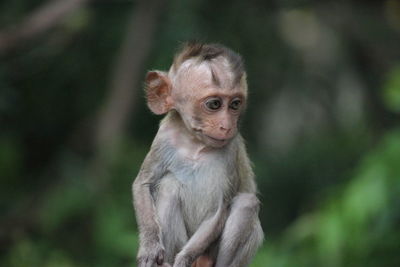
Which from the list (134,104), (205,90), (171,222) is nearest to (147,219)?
(171,222)

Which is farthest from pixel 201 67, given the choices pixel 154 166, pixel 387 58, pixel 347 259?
pixel 387 58

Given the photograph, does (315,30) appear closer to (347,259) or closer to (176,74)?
(347,259)

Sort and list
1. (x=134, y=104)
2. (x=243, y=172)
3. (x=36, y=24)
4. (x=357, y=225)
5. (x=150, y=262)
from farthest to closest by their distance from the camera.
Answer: (x=134, y=104) < (x=36, y=24) < (x=357, y=225) < (x=243, y=172) < (x=150, y=262)

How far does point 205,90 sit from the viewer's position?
19.2ft

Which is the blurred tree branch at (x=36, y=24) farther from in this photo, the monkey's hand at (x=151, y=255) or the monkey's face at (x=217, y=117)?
the monkey's hand at (x=151, y=255)

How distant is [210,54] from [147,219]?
99 cm

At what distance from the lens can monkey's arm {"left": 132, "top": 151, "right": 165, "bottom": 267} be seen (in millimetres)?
5613

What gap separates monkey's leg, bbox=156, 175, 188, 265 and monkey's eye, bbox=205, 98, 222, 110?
0.50 metres

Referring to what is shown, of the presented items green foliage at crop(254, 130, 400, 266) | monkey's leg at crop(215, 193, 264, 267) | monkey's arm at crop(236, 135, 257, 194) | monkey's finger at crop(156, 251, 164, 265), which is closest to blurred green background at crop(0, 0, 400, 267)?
green foliage at crop(254, 130, 400, 266)

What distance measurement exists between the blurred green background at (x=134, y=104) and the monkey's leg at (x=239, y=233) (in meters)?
4.79

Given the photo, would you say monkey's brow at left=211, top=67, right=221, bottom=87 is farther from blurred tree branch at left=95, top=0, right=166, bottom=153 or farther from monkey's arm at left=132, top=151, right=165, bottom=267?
blurred tree branch at left=95, top=0, right=166, bottom=153

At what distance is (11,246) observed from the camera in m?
11.7

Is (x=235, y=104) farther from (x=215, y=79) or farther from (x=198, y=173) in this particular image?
(x=198, y=173)

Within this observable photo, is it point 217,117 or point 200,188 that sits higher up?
point 217,117
